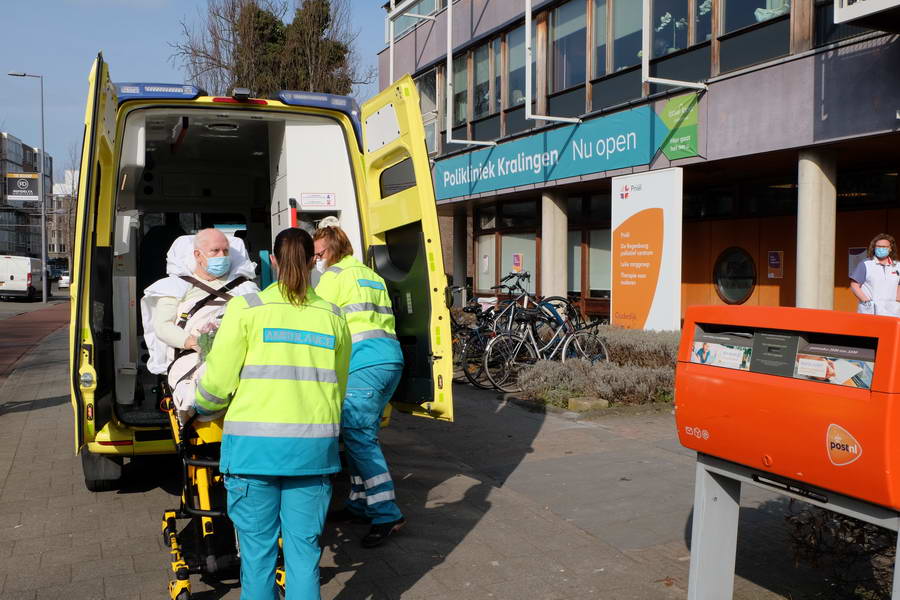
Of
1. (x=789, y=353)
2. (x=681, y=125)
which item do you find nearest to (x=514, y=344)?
(x=681, y=125)

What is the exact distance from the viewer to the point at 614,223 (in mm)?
12961

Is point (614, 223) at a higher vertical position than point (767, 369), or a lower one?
higher

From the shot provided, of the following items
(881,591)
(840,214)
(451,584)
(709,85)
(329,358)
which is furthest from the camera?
(840,214)

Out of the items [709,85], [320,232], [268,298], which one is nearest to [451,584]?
[268,298]

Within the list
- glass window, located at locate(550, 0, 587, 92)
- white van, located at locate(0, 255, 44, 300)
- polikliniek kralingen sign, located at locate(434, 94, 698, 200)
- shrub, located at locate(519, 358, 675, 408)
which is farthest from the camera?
white van, located at locate(0, 255, 44, 300)

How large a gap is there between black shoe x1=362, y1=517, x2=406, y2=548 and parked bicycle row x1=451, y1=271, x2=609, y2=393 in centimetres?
526

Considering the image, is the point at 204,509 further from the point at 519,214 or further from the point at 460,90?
the point at 460,90

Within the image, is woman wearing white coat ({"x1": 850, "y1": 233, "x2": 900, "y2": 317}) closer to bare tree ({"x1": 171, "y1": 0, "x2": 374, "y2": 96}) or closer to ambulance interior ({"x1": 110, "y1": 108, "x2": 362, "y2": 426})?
ambulance interior ({"x1": 110, "y1": 108, "x2": 362, "y2": 426})

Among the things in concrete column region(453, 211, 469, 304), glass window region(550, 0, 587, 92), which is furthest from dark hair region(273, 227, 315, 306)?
concrete column region(453, 211, 469, 304)

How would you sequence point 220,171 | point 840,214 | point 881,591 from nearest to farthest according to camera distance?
point 881,591, point 220,171, point 840,214

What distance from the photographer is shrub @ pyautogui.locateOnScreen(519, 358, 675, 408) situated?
8.61 m

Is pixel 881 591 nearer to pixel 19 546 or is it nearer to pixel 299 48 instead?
pixel 19 546

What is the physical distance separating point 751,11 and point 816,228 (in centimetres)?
324

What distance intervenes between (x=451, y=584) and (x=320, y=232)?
213 centimetres
